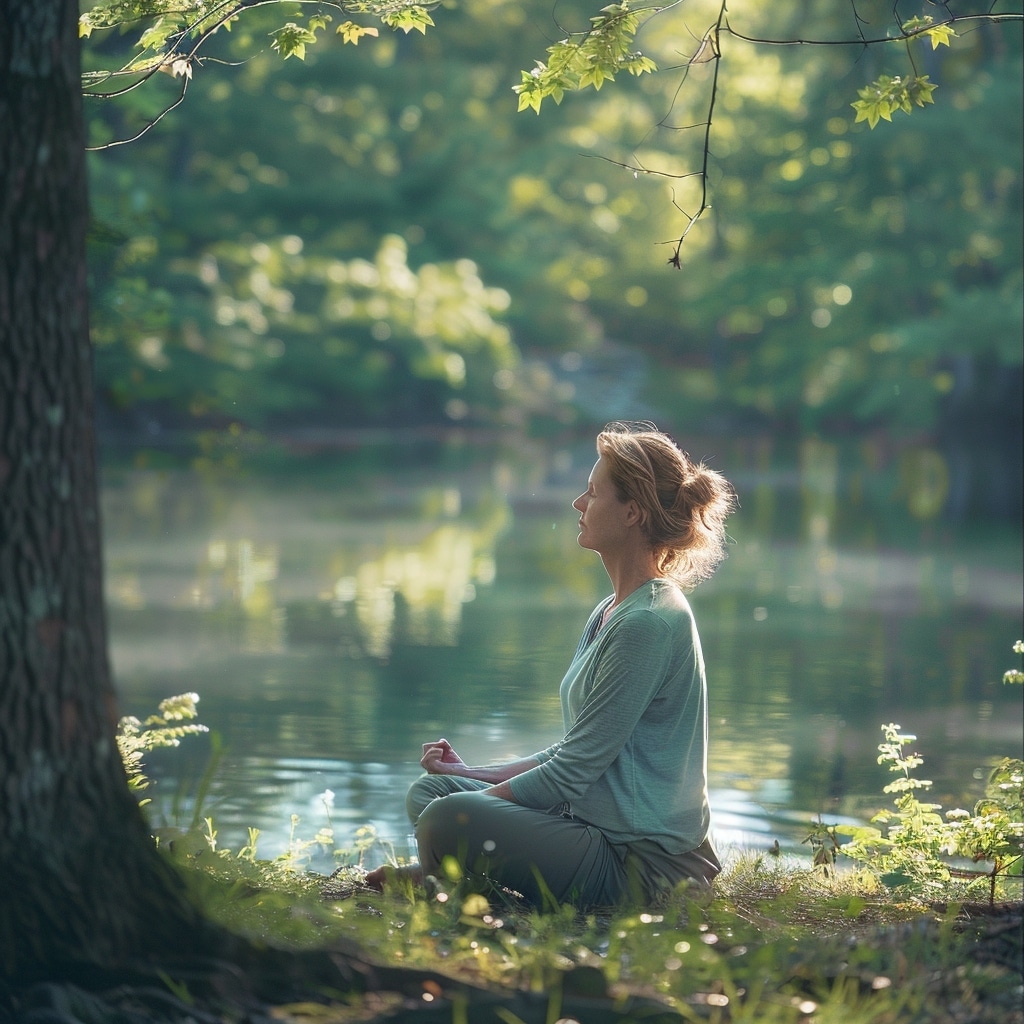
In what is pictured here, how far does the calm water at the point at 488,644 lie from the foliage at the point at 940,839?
964 mm

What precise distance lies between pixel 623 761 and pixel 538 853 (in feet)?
0.87

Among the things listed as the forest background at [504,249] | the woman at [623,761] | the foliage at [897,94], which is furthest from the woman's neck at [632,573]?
the forest background at [504,249]

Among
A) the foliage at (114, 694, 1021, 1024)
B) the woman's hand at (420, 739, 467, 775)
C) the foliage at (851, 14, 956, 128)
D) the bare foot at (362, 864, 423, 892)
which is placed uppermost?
the foliage at (851, 14, 956, 128)

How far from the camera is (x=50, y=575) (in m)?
2.49

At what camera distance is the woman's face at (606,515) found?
3445mm

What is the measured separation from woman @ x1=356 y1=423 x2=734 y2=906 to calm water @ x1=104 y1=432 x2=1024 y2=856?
28.4 inches

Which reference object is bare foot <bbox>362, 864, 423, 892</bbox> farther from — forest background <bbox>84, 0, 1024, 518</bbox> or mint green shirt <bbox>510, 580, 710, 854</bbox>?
forest background <bbox>84, 0, 1024, 518</bbox>

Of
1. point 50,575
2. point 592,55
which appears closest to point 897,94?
point 592,55

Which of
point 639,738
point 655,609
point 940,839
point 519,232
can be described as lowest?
point 940,839

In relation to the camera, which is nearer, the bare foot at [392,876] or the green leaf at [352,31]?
the bare foot at [392,876]

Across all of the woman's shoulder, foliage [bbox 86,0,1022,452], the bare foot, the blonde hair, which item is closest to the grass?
the bare foot

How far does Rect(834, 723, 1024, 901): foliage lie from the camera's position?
140 inches

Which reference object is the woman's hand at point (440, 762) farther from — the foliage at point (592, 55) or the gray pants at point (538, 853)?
the foliage at point (592, 55)

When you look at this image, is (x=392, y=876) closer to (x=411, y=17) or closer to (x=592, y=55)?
(x=592, y=55)
